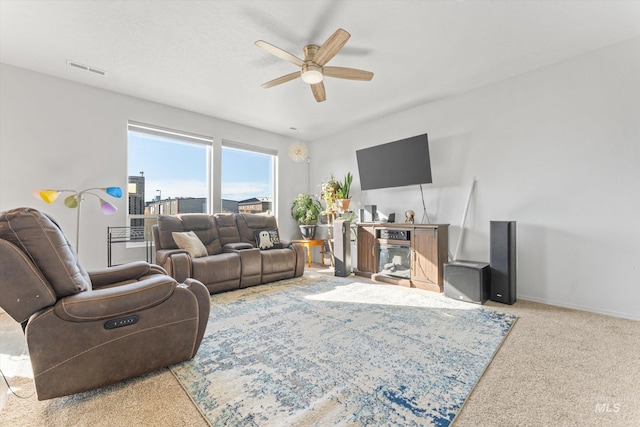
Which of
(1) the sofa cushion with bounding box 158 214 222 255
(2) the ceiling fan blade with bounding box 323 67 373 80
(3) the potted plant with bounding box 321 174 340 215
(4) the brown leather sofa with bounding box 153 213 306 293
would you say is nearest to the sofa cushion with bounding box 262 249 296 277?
(4) the brown leather sofa with bounding box 153 213 306 293

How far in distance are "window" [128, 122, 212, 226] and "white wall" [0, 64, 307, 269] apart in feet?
0.58

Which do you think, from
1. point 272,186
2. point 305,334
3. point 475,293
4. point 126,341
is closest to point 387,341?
point 305,334

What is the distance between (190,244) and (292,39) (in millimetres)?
2673

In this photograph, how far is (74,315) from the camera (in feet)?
A: 4.55

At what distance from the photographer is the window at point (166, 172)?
4.10 m

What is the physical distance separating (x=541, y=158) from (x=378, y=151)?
2041 millimetres

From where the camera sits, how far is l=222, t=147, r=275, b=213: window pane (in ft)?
16.6

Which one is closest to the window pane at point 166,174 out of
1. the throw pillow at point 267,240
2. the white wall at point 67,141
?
the white wall at point 67,141

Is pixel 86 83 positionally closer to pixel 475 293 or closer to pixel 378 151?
pixel 378 151

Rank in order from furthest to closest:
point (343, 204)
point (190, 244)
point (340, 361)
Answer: point (343, 204), point (190, 244), point (340, 361)

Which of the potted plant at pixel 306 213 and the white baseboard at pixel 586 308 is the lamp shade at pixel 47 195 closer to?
the potted plant at pixel 306 213

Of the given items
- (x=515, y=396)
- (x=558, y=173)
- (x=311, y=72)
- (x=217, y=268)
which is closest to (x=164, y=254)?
(x=217, y=268)

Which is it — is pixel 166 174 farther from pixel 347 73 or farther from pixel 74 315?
pixel 74 315

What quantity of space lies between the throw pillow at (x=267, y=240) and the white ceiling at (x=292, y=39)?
2.02m
